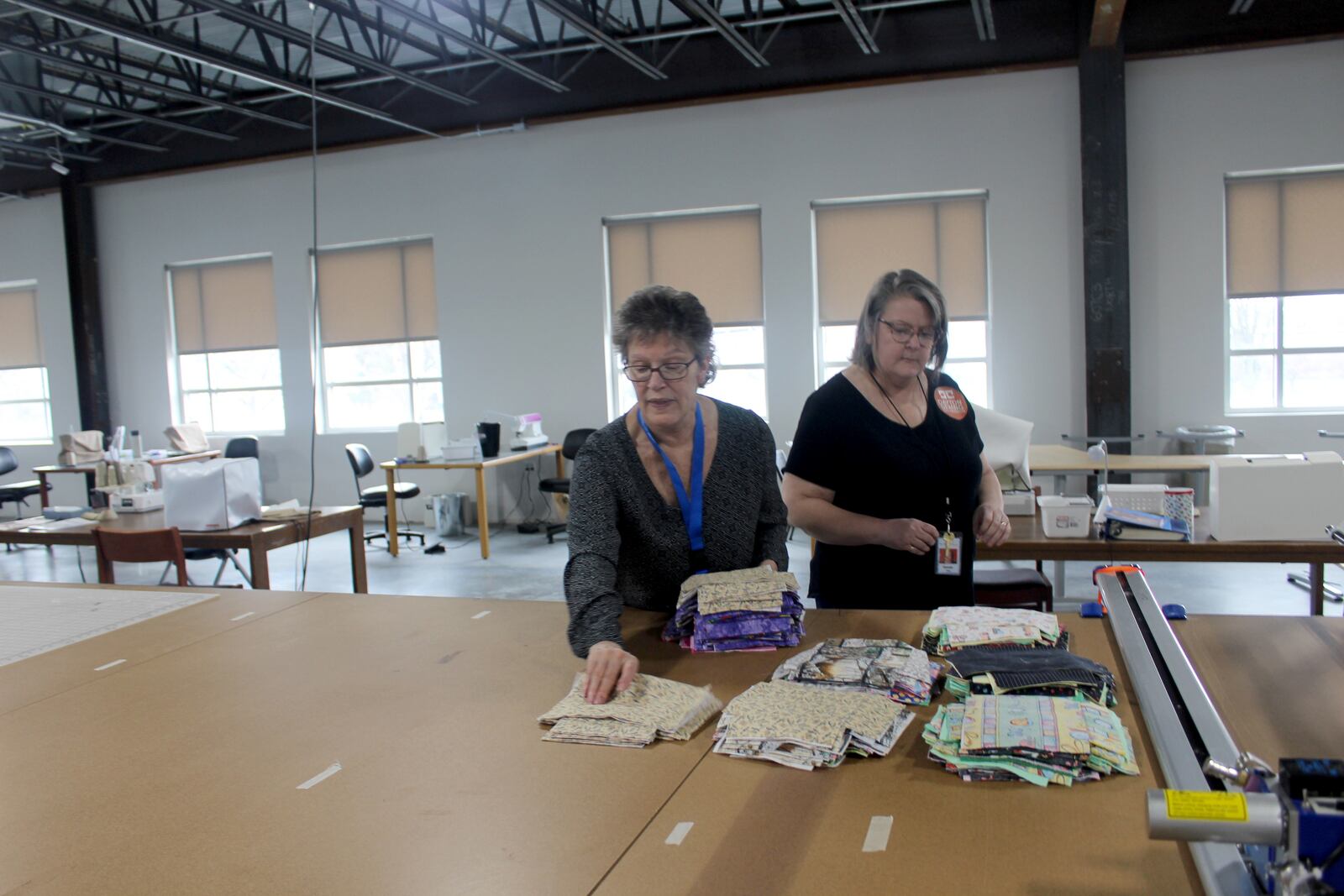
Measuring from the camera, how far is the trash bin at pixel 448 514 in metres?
7.81

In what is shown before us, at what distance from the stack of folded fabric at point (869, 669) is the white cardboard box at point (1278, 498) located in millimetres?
2043

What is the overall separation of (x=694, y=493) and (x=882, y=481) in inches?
20.9

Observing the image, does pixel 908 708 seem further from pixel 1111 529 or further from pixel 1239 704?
pixel 1111 529

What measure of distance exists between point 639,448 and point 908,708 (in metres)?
0.73

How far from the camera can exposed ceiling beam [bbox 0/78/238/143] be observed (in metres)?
6.94

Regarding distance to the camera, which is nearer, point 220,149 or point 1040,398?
point 1040,398

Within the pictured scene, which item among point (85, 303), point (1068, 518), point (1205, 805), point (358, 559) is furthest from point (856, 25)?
point (85, 303)

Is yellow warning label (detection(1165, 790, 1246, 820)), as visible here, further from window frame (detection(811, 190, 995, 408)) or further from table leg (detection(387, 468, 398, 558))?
table leg (detection(387, 468, 398, 558))

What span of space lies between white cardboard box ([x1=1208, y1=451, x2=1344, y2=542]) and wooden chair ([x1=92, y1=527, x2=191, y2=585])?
→ 12.7 feet

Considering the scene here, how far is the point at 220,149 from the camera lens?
28.6 feet

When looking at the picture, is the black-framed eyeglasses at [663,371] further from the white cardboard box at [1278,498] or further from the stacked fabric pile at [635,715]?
the white cardboard box at [1278,498]

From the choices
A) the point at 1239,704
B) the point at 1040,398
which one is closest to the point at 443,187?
the point at 1040,398

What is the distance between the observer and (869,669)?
4.88ft

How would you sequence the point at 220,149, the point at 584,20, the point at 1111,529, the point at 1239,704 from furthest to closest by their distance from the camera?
the point at 220,149 → the point at 584,20 → the point at 1111,529 → the point at 1239,704
